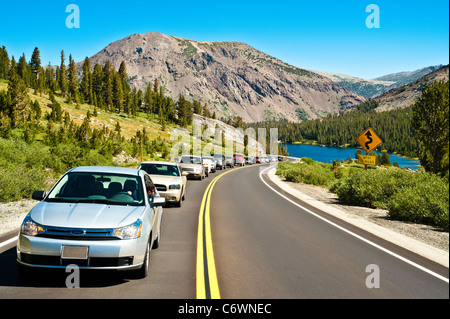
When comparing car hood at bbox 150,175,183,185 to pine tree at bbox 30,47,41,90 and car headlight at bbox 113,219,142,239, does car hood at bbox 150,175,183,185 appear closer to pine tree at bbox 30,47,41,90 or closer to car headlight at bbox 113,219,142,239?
car headlight at bbox 113,219,142,239

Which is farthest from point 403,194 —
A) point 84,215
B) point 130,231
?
point 84,215

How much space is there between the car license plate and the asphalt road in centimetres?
33

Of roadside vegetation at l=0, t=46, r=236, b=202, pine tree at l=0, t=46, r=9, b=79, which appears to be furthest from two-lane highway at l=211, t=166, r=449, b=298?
pine tree at l=0, t=46, r=9, b=79

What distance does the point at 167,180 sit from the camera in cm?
1266

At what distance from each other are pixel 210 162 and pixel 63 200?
1145 inches

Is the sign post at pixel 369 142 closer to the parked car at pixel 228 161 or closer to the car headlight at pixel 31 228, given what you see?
the car headlight at pixel 31 228

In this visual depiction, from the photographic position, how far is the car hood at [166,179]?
40.8 feet

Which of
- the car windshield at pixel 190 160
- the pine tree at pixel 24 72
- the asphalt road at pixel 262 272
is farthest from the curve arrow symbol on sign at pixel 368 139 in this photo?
the pine tree at pixel 24 72

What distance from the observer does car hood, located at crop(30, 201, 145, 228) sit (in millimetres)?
4508

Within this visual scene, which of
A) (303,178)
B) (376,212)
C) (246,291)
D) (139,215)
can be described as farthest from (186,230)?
(303,178)

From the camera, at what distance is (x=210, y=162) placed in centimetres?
3447

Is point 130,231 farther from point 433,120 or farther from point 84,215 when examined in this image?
point 433,120

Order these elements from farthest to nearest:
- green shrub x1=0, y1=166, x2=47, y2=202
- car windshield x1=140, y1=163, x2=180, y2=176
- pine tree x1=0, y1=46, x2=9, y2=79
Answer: pine tree x1=0, y1=46, x2=9, y2=79 < car windshield x1=140, y1=163, x2=180, y2=176 < green shrub x1=0, y1=166, x2=47, y2=202
